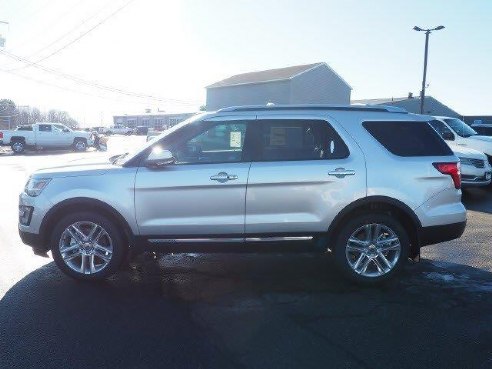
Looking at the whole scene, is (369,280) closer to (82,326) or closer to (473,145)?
(82,326)

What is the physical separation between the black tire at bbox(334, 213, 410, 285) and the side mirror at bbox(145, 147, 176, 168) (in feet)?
6.55

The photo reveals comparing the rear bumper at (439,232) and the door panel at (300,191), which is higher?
the door panel at (300,191)

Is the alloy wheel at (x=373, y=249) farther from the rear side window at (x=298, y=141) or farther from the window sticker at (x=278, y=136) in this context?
the window sticker at (x=278, y=136)

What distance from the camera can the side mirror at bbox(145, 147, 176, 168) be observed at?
14.3ft

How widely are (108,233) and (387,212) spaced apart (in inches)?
120

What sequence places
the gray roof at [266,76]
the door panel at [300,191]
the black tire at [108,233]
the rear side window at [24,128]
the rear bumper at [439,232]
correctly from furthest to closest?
the gray roof at [266,76]
the rear side window at [24,128]
the rear bumper at [439,232]
the black tire at [108,233]
the door panel at [300,191]

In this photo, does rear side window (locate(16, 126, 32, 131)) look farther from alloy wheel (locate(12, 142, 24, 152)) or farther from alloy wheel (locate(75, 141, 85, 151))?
alloy wheel (locate(75, 141, 85, 151))

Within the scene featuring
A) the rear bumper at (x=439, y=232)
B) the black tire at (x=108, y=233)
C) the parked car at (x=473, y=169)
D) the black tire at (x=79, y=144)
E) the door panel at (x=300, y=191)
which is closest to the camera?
the door panel at (x=300, y=191)

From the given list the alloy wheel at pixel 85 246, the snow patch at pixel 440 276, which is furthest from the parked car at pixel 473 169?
the alloy wheel at pixel 85 246

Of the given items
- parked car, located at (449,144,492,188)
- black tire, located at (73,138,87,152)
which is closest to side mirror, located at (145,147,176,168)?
parked car, located at (449,144,492,188)

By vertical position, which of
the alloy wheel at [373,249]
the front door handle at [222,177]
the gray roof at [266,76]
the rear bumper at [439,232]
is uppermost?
the gray roof at [266,76]

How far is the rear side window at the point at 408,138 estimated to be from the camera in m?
4.73

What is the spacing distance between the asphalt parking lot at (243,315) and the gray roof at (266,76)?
98.6 feet

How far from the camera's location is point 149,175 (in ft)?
14.7
